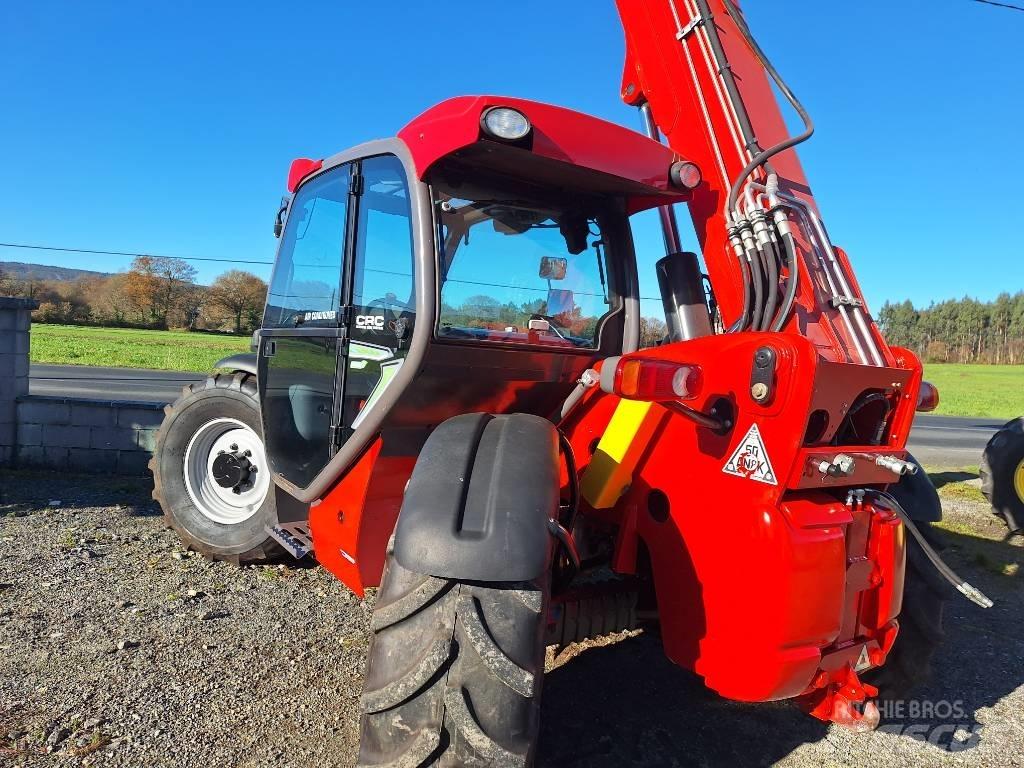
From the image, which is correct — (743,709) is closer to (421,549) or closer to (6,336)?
(421,549)

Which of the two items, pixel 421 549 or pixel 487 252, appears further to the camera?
pixel 487 252

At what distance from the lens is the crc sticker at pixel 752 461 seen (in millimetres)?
2111

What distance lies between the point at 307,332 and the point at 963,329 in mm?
98626

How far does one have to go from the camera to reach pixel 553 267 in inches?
118

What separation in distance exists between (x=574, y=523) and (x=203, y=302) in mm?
65942

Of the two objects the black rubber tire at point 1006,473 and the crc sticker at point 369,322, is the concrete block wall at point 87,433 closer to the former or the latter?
the crc sticker at point 369,322

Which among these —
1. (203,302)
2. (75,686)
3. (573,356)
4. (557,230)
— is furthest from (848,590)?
(203,302)

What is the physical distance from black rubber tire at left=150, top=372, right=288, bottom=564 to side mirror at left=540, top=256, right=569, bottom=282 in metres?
2.23

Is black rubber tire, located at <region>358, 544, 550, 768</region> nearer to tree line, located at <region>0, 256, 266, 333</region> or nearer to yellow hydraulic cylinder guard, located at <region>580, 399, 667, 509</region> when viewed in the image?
yellow hydraulic cylinder guard, located at <region>580, 399, 667, 509</region>

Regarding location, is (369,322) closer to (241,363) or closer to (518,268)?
(518,268)

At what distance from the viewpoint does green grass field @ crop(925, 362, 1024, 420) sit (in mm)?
26672

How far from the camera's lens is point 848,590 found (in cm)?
227

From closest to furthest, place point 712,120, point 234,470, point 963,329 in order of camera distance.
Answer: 1. point 712,120
2. point 234,470
3. point 963,329

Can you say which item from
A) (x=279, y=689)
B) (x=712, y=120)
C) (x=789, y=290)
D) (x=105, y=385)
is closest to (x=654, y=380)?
(x=789, y=290)
